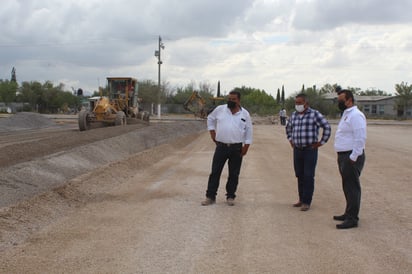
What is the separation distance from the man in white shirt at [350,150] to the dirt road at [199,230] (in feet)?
0.81

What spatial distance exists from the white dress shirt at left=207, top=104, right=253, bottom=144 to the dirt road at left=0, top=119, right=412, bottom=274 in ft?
3.58

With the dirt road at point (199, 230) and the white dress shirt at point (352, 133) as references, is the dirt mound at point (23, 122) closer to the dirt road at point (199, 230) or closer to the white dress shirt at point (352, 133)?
the dirt road at point (199, 230)

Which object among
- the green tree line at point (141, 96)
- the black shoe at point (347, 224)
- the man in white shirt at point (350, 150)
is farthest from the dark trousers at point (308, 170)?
the green tree line at point (141, 96)

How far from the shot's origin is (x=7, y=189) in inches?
352

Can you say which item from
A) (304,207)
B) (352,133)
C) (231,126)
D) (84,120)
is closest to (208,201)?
(231,126)

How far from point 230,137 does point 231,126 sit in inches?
7.0

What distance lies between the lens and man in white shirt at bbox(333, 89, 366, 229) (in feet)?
24.0

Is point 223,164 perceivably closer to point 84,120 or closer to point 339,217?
point 339,217

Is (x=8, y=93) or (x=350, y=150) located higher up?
(x=8, y=93)

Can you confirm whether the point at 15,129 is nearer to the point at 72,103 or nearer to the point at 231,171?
the point at 231,171

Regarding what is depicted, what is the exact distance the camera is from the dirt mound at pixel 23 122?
107ft

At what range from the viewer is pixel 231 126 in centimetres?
873

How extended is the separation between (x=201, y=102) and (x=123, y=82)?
1900 cm

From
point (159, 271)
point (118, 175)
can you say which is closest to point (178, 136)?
point (118, 175)
